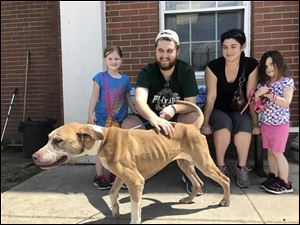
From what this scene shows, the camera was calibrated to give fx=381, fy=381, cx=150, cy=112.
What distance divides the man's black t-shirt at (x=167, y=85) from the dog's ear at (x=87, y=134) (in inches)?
40.3

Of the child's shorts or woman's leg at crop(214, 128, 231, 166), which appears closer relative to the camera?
the child's shorts

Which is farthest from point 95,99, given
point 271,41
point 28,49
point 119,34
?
point 28,49

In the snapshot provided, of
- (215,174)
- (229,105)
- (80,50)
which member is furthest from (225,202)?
(80,50)

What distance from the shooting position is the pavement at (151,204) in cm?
336

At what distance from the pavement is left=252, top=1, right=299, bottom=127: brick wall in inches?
64.9

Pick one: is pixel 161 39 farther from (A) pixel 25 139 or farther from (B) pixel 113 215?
(A) pixel 25 139

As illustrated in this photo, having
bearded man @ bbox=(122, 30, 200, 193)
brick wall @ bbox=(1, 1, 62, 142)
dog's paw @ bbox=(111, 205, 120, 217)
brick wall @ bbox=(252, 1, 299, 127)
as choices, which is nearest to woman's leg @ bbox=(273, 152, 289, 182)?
bearded man @ bbox=(122, 30, 200, 193)

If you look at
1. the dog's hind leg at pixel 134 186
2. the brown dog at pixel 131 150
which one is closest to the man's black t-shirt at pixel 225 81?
the brown dog at pixel 131 150

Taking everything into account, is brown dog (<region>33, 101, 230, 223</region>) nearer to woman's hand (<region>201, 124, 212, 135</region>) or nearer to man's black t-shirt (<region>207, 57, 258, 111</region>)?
woman's hand (<region>201, 124, 212, 135</region>)

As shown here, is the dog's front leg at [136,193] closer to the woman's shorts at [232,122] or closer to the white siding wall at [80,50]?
the woman's shorts at [232,122]

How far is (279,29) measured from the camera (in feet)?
17.0

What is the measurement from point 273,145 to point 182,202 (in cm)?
112

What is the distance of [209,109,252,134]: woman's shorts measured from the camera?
404 centimetres

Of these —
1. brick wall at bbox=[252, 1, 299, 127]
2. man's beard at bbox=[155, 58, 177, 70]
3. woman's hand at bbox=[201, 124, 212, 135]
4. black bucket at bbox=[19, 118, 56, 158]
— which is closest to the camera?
man's beard at bbox=[155, 58, 177, 70]
